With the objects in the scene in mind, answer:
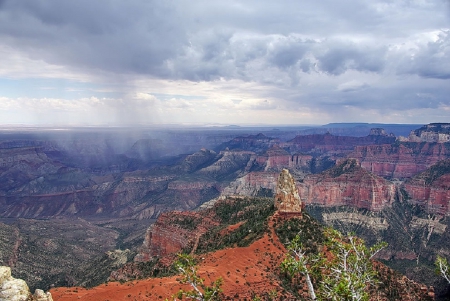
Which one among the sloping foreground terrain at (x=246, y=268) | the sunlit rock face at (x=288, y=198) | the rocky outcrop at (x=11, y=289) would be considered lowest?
the sloping foreground terrain at (x=246, y=268)

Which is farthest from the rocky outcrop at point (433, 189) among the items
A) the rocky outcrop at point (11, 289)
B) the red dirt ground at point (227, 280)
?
the rocky outcrop at point (11, 289)

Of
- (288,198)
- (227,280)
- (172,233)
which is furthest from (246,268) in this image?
(172,233)

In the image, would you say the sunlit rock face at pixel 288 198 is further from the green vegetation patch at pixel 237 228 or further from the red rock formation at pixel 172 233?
the red rock formation at pixel 172 233

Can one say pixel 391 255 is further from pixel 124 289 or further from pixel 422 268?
pixel 124 289

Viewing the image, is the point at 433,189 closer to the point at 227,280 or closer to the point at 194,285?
the point at 227,280

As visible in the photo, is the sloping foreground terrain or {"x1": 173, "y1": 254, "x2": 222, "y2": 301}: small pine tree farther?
the sloping foreground terrain

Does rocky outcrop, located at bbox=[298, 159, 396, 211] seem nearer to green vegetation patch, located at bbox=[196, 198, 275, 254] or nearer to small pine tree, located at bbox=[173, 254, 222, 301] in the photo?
green vegetation patch, located at bbox=[196, 198, 275, 254]

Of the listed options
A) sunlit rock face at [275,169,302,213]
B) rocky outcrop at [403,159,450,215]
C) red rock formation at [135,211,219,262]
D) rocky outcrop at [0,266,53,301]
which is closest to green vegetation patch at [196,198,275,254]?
sunlit rock face at [275,169,302,213]
